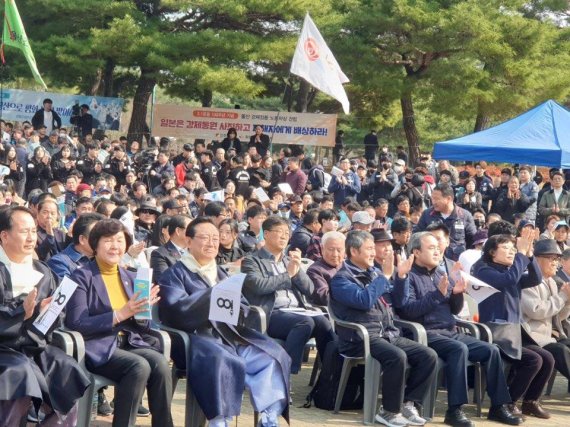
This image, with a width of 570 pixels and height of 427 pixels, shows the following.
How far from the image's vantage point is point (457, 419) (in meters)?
7.52

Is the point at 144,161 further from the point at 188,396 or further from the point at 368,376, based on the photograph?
the point at 188,396

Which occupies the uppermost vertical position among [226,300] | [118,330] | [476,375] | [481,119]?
[481,119]

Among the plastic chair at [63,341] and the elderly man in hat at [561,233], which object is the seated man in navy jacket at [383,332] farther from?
the elderly man in hat at [561,233]

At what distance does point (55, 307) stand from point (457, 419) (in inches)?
129

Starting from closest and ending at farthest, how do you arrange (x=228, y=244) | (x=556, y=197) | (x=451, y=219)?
(x=228, y=244) < (x=451, y=219) < (x=556, y=197)

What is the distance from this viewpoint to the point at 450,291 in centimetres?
781

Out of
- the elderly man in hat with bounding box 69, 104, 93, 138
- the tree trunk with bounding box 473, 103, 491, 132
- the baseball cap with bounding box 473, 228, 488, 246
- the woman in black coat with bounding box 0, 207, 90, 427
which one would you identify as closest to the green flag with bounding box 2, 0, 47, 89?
the elderly man in hat with bounding box 69, 104, 93, 138

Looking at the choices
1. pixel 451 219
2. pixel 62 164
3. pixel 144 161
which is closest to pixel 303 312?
pixel 451 219

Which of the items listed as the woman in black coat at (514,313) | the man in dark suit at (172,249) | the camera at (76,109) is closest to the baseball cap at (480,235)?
the woman in black coat at (514,313)

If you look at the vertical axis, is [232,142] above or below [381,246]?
above

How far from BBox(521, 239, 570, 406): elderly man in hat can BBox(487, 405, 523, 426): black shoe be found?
31.1 inches

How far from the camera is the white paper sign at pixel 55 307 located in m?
5.77

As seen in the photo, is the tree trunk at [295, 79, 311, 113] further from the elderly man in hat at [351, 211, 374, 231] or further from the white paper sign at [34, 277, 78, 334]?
the white paper sign at [34, 277, 78, 334]

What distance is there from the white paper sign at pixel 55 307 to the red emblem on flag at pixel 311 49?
11.2 meters
